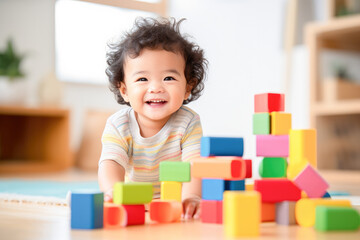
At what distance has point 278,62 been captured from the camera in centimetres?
322

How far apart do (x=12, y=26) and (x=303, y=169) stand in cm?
343

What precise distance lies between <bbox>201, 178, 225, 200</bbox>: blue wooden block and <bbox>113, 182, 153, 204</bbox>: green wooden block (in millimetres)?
100

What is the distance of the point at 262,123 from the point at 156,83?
0.29 m

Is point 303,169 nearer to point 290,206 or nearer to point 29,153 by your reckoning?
point 290,206

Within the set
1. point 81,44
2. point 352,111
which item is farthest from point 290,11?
point 81,44

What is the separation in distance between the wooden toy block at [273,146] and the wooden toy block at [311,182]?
7cm

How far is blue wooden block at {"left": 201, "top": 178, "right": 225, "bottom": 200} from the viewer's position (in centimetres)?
87

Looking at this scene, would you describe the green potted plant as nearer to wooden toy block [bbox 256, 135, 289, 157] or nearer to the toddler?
the toddler

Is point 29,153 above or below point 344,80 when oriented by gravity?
below

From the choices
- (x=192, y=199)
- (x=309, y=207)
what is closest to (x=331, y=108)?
(x=192, y=199)

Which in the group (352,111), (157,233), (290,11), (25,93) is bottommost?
(157,233)

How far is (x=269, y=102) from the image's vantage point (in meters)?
0.95

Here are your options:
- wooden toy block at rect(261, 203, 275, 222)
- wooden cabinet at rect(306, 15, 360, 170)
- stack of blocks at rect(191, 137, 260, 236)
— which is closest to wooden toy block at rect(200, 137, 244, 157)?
stack of blocks at rect(191, 137, 260, 236)

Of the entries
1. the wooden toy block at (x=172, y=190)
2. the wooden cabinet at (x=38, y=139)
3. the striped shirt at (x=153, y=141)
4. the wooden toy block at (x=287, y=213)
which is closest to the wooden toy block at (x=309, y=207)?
the wooden toy block at (x=287, y=213)
